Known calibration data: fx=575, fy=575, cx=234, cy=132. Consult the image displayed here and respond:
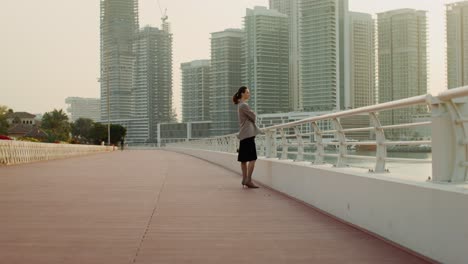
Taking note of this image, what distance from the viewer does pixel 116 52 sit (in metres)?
150

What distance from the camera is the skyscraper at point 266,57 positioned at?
10676 centimetres

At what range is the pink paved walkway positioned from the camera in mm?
4613

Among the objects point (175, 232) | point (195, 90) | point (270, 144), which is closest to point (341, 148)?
point (175, 232)

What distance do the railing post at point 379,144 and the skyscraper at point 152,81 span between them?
15160 centimetres

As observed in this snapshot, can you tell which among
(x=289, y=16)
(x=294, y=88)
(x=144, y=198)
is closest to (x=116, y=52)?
(x=289, y=16)

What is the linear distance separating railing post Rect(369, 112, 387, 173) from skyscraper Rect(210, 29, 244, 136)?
105 m

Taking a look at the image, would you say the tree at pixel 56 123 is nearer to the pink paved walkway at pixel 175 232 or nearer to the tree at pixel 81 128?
the tree at pixel 81 128

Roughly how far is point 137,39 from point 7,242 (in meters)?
156

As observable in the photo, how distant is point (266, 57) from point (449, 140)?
113514 millimetres

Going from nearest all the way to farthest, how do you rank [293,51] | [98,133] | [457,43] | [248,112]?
[248,112], [457,43], [293,51], [98,133]

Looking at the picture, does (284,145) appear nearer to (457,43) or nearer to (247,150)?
(247,150)

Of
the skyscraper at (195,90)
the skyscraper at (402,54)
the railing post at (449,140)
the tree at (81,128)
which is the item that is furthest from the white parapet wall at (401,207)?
the tree at (81,128)

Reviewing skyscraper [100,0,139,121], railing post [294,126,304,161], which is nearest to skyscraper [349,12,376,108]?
railing post [294,126,304,161]

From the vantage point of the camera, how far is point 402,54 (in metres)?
56.8
